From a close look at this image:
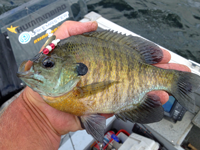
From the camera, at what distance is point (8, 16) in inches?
155

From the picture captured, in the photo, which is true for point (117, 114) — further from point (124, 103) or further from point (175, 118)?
point (175, 118)

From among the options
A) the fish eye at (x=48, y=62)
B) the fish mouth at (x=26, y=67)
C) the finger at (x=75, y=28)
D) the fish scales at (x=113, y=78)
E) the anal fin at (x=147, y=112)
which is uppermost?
the finger at (x=75, y=28)

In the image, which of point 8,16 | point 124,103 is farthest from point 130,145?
point 8,16

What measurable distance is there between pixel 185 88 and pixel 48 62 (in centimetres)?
171

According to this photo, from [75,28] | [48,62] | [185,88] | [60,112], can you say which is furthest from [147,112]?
[75,28]

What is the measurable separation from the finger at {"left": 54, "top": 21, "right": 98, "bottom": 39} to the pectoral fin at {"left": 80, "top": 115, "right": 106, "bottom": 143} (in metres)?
1.24

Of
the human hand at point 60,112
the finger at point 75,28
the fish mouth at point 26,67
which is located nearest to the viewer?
the fish mouth at point 26,67

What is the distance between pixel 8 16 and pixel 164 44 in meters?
5.93

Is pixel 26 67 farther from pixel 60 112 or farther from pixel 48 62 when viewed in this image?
pixel 60 112

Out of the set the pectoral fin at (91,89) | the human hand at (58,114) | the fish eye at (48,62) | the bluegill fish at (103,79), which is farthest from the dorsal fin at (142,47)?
the fish eye at (48,62)

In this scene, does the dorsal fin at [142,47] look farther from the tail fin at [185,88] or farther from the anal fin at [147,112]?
the anal fin at [147,112]

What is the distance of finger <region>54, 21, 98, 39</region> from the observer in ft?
7.31

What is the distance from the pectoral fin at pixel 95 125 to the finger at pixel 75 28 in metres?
1.24

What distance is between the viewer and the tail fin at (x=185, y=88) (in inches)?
76.3
